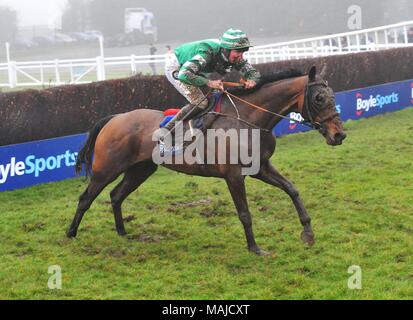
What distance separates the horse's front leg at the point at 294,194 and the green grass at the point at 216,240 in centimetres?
15

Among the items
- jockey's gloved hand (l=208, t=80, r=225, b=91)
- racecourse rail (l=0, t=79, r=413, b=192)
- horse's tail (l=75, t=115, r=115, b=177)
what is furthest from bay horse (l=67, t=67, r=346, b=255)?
racecourse rail (l=0, t=79, r=413, b=192)

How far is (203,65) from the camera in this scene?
6.86 meters

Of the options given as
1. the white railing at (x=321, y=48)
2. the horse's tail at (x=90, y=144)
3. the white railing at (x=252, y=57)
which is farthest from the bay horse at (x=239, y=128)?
the white railing at (x=321, y=48)

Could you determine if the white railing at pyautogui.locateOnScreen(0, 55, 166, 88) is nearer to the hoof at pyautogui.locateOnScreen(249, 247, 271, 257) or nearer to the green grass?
the green grass

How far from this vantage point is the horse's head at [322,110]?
21.9 feet

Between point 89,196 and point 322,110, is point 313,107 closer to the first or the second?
point 322,110

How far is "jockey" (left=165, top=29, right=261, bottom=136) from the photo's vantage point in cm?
679

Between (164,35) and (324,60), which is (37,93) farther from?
(164,35)

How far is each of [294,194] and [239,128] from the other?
0.82 m

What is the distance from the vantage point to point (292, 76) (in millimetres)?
7004

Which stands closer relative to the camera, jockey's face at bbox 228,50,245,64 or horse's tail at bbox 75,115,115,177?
jockey's face at bbox 228,50,245,64

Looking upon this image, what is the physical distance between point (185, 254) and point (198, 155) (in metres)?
0.96

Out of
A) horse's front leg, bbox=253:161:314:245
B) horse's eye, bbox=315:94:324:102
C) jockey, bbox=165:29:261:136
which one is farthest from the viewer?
horse's front leg, bbox=253:161:314:245

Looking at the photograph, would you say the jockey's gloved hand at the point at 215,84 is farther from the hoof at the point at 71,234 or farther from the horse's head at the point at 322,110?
the hoof at the point at 71,234
